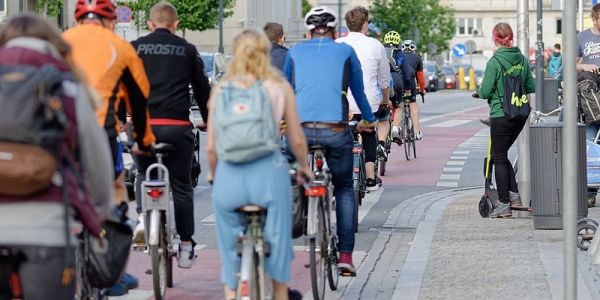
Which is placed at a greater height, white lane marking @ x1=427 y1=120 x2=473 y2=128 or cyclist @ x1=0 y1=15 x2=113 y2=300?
cyclist @ x1=0 y1=15 x2=113 y2=300

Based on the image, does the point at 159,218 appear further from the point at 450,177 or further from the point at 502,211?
the point at 450,177

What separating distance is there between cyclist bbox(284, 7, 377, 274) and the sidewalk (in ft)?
1.93

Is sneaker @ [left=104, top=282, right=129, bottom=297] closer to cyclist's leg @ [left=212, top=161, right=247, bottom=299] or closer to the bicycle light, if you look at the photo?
cyclist's leg @ [left=212, top=161, right=247, bottom=299]

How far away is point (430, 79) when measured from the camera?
78.6 metres

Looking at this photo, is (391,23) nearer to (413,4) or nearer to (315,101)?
(413,4)

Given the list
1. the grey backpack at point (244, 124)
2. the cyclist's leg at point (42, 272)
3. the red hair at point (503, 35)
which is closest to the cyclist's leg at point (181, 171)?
the grey backpack at point (244, 124)

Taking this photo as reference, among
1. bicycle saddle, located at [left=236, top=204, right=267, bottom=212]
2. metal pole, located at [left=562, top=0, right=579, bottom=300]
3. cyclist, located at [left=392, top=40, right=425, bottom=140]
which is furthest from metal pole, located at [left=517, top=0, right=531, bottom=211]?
bicycle saddle, located at [left=236, top=204, right=267, bottom=212]

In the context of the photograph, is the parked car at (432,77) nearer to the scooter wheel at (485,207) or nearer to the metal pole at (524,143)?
the metal pole at (524,143)

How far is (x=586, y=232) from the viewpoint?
1224 centimetres

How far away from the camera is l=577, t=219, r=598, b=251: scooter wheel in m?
12.1

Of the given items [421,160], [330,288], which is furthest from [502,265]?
[421,160]

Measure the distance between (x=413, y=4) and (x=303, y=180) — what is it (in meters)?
85.3

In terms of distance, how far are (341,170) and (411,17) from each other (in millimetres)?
83503

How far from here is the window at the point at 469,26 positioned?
511 feet
